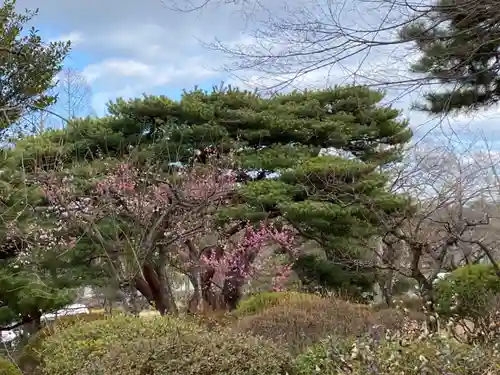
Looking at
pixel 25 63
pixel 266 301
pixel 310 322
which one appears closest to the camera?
pixel 25 63

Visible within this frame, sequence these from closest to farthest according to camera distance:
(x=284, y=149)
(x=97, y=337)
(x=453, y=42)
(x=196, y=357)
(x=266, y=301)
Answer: (x=453, y=42) < (x=196, y=357) < (x=97, y=337) < (x=266, y=301) < (x=284, y=149)

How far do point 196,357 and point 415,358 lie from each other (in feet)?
5.28

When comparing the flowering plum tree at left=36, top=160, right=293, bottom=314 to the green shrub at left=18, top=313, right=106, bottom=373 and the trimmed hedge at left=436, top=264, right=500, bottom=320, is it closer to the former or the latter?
the green shrub at left=18, top=313, right=106, bottom=373

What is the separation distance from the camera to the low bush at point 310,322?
5.80 metres

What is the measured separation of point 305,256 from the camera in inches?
463

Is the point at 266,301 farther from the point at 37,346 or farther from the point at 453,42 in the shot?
Result: the point at 453,42

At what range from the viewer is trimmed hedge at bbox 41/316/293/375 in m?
4.12

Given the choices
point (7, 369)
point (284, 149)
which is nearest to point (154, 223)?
point (7, 369)

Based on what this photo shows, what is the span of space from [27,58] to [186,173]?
22.1ft

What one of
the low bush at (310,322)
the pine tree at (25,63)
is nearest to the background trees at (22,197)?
the pine tree at (25,63)

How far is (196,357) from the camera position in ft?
13.6

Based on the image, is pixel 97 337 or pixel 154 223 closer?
pixel 97 337

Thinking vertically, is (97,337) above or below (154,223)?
below

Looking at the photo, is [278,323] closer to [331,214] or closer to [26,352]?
[26,352]
